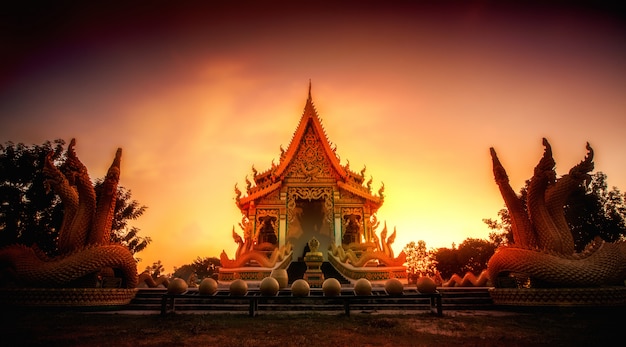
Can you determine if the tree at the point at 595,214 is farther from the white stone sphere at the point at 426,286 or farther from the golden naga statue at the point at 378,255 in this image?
the white stone sphere at the point at 426,286

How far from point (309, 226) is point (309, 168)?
3.66 metres

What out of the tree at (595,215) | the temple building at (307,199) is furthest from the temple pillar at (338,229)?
the tree at (595,215)

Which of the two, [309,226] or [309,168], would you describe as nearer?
[309,168]

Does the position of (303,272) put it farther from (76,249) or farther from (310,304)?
(76,249)

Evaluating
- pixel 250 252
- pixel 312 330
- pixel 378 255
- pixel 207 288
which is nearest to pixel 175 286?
pixel 207 288

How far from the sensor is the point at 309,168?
47.6 feet

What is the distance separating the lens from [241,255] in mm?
11062

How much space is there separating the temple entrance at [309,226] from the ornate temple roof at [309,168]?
5.93 feet

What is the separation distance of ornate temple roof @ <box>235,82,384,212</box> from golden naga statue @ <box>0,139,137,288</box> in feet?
22.3

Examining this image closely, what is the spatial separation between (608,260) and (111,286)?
1022 centimetres

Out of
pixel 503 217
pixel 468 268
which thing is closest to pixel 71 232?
pixel 503 217

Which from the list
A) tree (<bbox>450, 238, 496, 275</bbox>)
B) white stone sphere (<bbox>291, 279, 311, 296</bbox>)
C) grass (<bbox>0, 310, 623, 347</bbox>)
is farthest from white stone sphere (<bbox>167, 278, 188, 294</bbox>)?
tree (<bbox>450, 238, 496, 275</bbox>)

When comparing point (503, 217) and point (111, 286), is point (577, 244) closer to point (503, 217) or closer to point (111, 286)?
point (503, 217)

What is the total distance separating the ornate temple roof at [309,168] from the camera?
1404 centimetres
